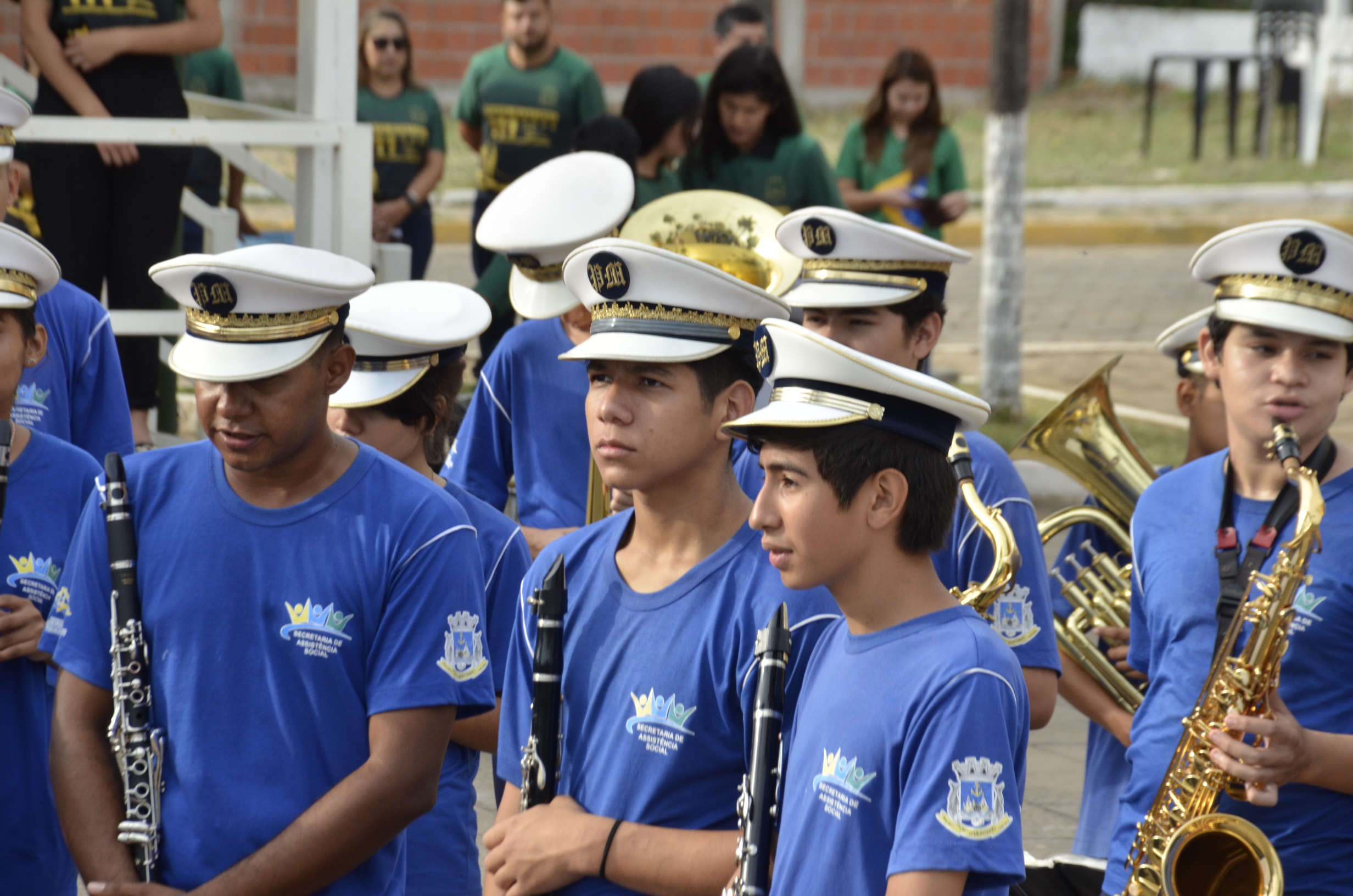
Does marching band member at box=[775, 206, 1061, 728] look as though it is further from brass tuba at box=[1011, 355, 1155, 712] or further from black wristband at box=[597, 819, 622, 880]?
black wristband at box=[597, 819, 622, 880]

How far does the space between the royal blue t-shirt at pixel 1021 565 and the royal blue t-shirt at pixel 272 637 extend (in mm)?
981

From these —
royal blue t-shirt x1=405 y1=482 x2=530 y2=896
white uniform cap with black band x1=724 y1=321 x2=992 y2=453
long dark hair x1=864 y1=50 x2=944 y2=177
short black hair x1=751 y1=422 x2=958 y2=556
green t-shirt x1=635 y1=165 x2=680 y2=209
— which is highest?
long dark hair x1=864 y1=50 x2=944 y2=177

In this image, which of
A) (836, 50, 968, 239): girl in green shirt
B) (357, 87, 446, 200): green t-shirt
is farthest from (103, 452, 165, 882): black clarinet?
(357, 87, 446, 200): green t-shirt

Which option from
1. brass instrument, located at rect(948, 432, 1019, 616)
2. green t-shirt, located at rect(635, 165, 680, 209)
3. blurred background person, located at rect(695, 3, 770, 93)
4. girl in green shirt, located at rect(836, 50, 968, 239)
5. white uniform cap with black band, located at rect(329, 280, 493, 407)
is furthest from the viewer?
blurred background person, located at rect(695, 3, 770, 93)

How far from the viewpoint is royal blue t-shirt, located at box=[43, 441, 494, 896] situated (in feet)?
10.1

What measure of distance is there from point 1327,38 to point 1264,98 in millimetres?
2057

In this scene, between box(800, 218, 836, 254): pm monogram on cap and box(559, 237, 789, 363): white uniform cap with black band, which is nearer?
box(559, 237, 789, 363): white uniform cap with black band

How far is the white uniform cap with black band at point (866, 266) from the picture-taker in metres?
4.42

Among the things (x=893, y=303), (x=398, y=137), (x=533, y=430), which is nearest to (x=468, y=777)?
(x=533, y=430)

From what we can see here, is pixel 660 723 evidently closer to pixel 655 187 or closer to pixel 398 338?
pixel 398 338

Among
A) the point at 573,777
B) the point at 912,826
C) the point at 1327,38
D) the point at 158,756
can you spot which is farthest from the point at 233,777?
the point at 1327,38

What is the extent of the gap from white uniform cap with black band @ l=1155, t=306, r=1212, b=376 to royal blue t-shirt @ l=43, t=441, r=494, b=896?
264 centimetres

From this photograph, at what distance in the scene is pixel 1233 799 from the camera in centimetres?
372

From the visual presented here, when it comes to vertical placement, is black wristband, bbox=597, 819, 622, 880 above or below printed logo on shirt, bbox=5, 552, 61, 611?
below
